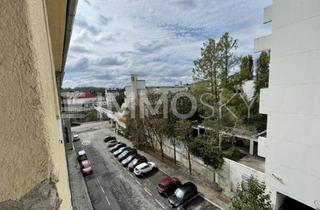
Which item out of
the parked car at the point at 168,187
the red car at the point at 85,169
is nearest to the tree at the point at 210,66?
the parked car at the point at 168,187

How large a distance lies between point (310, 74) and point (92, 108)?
35.5 meters

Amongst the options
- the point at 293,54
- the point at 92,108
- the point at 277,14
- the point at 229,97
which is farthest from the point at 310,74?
the point at 92,108

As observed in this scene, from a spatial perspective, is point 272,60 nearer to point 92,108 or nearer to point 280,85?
point 280,85

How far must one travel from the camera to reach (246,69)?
1341cm

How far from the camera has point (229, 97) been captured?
12.7 m

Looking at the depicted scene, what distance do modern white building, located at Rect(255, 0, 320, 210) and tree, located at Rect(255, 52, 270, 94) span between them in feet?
17.5

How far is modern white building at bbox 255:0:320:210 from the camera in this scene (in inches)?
198

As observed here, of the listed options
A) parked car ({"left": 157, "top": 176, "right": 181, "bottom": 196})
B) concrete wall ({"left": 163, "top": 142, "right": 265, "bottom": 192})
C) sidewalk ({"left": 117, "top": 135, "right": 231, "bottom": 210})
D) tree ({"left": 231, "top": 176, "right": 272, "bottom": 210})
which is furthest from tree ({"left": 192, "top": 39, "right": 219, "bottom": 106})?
tree ({"left": 231, "top": 176, "right": 272, "bottom": 210})

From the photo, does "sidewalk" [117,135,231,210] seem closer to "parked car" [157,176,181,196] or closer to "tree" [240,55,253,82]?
"parked car" [157,176,181,196]

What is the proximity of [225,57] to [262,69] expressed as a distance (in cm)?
279

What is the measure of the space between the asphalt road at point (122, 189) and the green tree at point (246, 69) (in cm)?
868

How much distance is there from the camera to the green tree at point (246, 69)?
44.0ft

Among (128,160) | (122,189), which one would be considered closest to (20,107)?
(122,189)

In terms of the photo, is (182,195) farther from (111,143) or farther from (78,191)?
(111,143)
